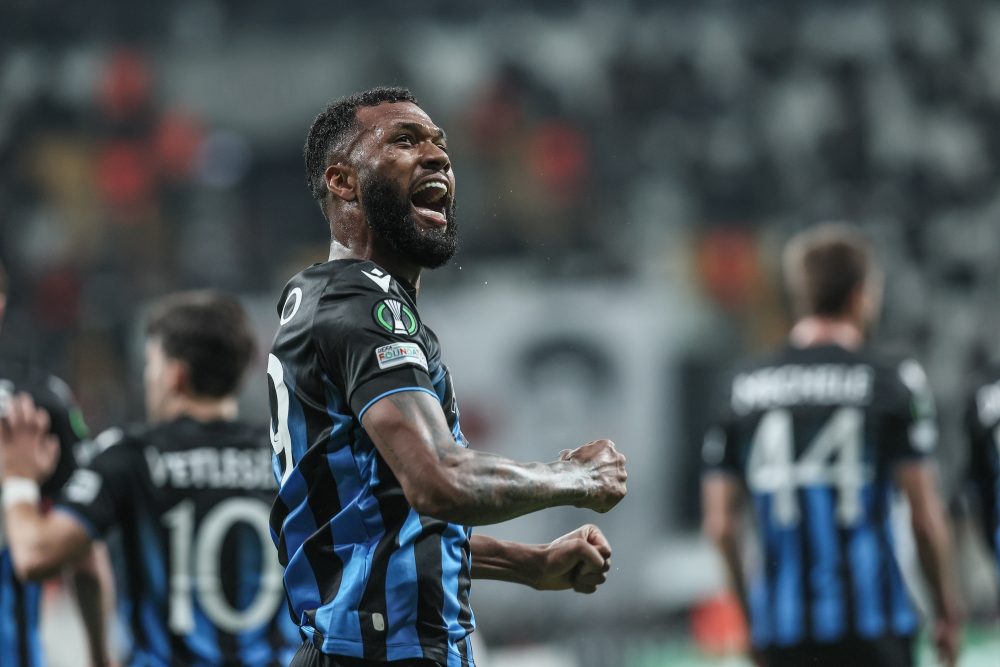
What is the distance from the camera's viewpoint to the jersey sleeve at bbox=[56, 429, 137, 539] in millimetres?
4098

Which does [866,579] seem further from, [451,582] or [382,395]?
[382,395]

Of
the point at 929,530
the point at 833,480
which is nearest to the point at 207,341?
the point at 833,480

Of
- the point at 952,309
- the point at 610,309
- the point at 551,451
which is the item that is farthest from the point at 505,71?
the point at 952,309

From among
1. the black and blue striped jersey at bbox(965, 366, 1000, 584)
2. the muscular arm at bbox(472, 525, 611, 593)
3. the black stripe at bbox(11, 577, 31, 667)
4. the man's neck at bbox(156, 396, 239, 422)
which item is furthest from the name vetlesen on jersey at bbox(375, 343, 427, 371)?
the black and blue striped jersey at bbox(965, 366, 1000, 584)

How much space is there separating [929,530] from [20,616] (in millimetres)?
3315

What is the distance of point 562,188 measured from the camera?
12203 mm

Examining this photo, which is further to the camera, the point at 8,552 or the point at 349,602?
the point at 8,552

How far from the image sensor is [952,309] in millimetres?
11797

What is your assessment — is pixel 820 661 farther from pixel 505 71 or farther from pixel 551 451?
pixel 505 71

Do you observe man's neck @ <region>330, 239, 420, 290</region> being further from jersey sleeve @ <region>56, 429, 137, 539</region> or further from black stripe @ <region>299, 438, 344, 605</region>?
jersey sleeve @ <region>56, 429, 137, 539</region>

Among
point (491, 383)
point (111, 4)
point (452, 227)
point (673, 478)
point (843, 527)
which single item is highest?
point (111, 4)

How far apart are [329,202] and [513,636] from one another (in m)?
8.11

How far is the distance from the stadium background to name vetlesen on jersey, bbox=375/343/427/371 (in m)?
8.16

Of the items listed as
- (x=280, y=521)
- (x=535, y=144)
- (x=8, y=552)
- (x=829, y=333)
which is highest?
(x=535, y=144)
